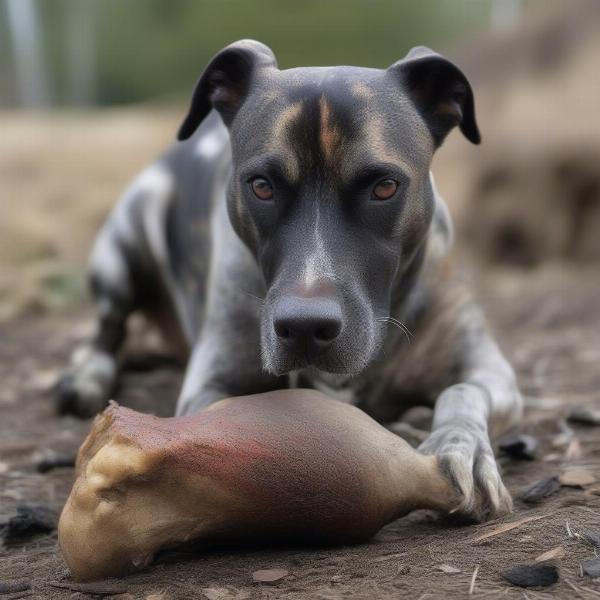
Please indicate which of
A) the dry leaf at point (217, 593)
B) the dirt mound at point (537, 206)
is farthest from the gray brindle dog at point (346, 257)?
the dirt mound at point (537, 206)

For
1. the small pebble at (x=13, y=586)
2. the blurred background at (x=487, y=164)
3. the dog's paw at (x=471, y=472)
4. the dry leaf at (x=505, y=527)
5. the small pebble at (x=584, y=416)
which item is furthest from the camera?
the blurred background at (x=487, y=164)

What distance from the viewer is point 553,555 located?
2379mm

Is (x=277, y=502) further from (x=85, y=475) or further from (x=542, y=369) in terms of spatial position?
(x=542, y=369)

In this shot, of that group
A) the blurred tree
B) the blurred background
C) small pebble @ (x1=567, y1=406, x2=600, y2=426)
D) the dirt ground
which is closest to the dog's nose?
the dirt ground

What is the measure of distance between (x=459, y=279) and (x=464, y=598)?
74.1 inches

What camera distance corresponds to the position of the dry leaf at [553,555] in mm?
2361

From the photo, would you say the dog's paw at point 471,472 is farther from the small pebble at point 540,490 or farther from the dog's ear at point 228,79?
the dog's ear at point 228,79

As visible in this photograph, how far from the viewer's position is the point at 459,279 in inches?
152

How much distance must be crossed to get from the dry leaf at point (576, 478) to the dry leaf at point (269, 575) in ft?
3.64

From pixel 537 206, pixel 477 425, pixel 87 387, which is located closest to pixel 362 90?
pixel 477 425

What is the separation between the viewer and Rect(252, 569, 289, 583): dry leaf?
2318mm

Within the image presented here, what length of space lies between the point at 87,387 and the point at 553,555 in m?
2.80

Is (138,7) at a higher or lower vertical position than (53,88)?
higher

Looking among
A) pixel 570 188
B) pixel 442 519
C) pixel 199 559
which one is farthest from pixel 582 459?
pixel 570 188
